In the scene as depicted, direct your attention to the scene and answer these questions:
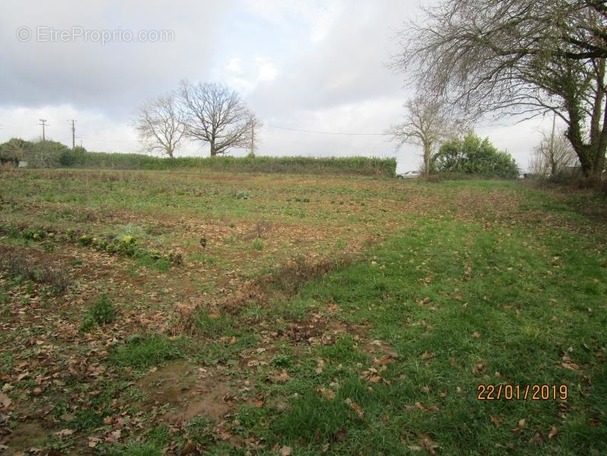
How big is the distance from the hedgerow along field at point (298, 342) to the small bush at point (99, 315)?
24 mm

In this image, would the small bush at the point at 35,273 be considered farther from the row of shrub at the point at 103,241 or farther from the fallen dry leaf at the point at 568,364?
the fallen dry leaf at the point at 568,364

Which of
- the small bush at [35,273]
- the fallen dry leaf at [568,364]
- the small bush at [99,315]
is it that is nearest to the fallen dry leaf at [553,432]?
the fallen dry leaf at [568,364]

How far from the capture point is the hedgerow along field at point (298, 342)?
11.5ft

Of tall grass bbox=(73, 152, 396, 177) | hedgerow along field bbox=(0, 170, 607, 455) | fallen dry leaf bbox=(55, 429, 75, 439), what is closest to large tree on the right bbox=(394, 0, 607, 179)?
hedgerow along field bbox=(0, 170, 607, 455)

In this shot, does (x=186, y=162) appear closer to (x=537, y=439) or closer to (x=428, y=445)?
(x=428, y=445)

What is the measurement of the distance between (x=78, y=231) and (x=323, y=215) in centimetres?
790

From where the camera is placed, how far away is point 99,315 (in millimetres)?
5484

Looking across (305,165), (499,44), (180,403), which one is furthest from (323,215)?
(305,165)

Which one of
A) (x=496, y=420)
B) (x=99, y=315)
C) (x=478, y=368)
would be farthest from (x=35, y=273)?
(x=496, y=420)

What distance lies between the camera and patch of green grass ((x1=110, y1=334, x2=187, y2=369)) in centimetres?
457

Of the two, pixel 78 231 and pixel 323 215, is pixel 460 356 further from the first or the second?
pixel 323 215
